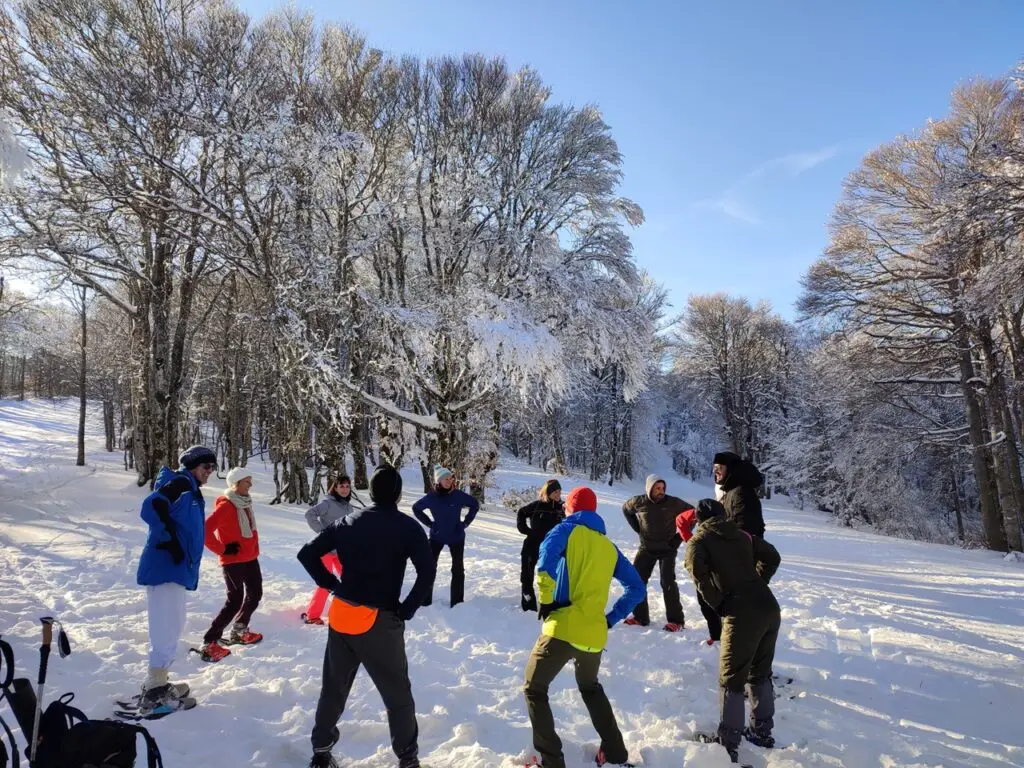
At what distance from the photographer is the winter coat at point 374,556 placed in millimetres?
3162

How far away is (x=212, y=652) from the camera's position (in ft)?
16.1

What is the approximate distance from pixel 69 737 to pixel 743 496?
4673 millimetres

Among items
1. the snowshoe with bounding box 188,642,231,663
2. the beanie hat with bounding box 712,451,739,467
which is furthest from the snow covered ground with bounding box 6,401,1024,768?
the beanie hat with bounding box 712,451,739,467

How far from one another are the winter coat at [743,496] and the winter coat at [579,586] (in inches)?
71.2

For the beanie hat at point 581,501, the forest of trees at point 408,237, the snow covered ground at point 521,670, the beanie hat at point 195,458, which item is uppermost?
the forest of trees at point 408,237

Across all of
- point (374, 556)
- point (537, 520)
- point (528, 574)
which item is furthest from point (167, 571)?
point (528, 574)

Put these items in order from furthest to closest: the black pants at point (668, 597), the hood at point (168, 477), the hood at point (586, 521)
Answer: the black pants at point (668, 597), the hood at point (168, 477), the hood at point (586, 521)

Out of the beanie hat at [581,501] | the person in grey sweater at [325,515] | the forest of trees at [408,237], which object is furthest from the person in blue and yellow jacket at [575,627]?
the forest of trees at [408,237]

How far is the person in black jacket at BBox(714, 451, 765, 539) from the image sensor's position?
488 cm

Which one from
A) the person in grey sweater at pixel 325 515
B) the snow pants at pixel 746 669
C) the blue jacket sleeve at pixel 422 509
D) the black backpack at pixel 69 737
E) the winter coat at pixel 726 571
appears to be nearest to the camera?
the black backpack at pixel 69 737

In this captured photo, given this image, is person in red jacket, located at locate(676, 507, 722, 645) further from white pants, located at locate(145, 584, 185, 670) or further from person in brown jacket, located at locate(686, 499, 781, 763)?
white pants, located at locate(145, 584, 185, 670)

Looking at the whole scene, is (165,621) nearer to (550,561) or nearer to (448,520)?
(550,561)

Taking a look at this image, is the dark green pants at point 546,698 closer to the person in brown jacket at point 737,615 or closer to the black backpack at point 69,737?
the person in brown jacket at point 737,615

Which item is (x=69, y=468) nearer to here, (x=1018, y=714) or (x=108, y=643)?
(x=108, y=643)
